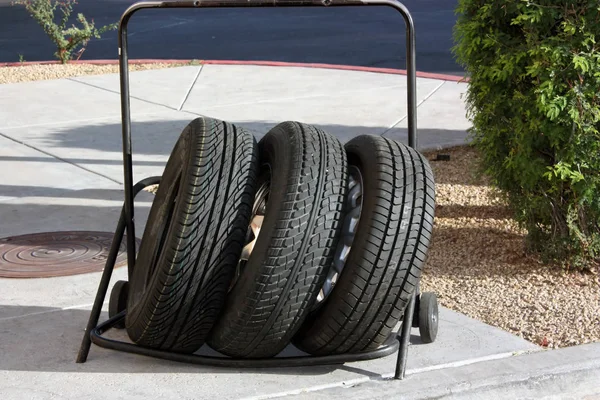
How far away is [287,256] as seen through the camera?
3.70 metres

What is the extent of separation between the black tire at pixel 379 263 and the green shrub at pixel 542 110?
1.44 m

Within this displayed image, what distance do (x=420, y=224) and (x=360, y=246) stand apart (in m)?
0.26

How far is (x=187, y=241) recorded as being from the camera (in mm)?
3740

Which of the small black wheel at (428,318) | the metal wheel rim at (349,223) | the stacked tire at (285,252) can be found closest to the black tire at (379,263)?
the stacked tire at (285,252)

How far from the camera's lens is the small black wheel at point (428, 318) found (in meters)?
4.18

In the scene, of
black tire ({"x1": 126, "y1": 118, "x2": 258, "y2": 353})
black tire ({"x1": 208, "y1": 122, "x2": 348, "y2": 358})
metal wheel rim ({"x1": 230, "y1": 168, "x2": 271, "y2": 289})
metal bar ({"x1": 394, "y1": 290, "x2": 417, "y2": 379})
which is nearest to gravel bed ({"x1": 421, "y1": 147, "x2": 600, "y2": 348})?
metal bar ({"x1": 394, "y1": 290, "x2": 417, "y2": 379})

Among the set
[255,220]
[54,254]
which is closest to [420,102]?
[54,254]

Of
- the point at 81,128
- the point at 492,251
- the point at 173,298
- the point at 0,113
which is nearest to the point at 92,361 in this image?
the point at 173,298

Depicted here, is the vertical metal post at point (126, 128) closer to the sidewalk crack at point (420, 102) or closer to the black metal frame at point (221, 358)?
the black metal frame at point (221, 358)

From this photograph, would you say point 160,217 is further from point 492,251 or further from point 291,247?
point 492,251

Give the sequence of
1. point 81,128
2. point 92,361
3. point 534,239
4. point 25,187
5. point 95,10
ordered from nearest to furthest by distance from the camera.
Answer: point 92,361
point 534,239
point 25,187
point 81,128
point 95,10

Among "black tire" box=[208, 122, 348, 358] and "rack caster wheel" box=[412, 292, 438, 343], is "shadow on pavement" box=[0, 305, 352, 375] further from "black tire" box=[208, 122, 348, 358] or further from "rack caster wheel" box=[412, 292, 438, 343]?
"rack caster wheel" box=[412, 292, 438, 343]

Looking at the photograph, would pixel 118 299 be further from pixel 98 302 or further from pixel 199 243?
pixel 199 243

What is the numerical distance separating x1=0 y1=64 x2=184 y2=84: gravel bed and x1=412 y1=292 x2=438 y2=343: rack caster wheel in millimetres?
9275
